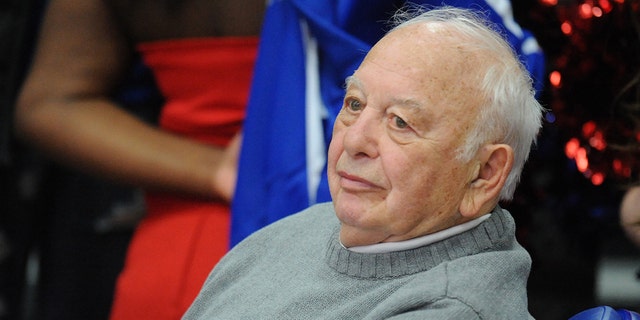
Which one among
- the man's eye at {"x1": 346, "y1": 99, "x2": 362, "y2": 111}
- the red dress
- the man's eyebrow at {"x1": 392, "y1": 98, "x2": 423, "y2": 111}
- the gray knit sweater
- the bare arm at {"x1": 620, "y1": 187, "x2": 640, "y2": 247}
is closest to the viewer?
the gray knit sweater

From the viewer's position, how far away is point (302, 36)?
2.54 metres

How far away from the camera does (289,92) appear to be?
2518 millimetres

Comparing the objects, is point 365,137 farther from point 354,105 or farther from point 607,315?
point 607,315

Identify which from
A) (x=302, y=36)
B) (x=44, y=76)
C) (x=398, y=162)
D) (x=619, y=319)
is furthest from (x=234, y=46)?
(x=619, y=319)

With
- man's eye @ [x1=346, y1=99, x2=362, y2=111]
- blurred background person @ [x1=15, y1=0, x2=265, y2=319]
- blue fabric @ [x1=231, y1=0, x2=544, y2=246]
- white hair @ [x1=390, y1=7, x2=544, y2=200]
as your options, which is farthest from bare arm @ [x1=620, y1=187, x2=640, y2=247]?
blurred background person @ [x1=15, y1=0, x2=265, y2=319]

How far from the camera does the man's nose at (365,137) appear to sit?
188 centimetres

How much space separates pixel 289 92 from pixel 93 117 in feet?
1.99

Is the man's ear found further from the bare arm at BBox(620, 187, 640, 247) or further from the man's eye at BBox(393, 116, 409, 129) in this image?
the bare arm at BBox(620, 187, 640, 247)

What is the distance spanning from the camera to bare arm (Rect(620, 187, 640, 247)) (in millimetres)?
2457

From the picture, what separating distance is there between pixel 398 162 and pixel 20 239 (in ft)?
6.19

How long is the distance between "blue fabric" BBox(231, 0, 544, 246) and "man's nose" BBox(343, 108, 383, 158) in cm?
53

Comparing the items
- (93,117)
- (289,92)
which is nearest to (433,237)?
(289,92)

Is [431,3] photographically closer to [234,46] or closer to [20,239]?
[234,46]

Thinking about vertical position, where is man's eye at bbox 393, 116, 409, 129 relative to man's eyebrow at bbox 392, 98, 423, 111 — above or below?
below
